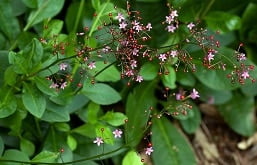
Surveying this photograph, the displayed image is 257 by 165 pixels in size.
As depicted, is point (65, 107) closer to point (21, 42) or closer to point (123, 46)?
point (21, 42)

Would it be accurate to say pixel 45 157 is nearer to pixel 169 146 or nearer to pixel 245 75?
pixel 245 75

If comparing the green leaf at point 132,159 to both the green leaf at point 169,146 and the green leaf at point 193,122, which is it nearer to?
the green leaf at point 169,146

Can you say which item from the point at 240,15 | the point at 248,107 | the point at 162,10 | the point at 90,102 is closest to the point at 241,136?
the point at 248,107

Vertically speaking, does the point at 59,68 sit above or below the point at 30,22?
below

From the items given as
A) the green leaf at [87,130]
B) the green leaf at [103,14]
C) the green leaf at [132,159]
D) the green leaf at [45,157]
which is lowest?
the green leaf at [132,159]

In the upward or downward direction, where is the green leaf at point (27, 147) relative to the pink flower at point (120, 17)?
downward

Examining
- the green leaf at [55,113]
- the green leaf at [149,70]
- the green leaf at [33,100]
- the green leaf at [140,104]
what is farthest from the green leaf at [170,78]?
the green leaf at [33,100]
